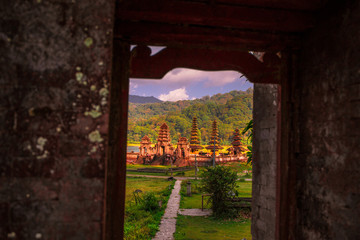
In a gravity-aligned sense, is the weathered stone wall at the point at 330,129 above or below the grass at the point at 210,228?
above

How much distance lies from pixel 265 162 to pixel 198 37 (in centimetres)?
338

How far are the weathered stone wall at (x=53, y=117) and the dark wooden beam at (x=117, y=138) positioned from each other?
139cm

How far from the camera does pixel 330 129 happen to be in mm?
3045

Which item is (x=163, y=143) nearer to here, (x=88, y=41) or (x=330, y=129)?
(x=330, y=129)

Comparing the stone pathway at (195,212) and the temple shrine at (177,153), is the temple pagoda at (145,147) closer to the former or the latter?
the temple shrine at (177,153)

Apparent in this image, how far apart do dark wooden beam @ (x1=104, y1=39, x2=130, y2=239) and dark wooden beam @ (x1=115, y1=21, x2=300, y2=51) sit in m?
0.24

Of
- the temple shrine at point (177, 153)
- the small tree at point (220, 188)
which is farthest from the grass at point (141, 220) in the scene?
the temple shrine at point (177, 153)

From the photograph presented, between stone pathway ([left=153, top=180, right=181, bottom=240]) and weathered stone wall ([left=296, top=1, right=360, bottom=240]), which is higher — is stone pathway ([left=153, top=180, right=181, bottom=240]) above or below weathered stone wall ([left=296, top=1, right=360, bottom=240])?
below

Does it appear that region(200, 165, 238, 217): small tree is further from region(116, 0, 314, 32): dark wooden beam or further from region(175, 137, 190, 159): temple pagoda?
region(175, 137, 190, 159): temple pagoda

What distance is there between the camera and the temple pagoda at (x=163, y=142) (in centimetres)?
3644

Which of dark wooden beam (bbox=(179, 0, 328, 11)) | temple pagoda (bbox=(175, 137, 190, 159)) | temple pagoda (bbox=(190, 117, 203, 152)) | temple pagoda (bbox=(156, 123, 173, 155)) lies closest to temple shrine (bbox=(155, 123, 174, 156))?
temple pagoda (bbox=(156, 123, 173, 155))

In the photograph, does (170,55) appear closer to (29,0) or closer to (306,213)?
(29,0)

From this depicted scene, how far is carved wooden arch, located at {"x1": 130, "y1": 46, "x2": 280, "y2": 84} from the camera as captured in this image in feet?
11.7

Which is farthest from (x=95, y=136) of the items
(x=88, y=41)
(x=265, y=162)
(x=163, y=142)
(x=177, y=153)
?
(x=163, y=142)
